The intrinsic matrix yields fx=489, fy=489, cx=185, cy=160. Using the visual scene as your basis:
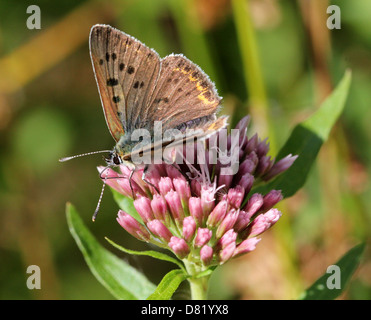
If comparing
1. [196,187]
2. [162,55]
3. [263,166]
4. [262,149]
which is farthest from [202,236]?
[162,55]

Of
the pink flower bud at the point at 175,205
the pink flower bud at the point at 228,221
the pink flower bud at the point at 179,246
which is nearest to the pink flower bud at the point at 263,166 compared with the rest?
the pink flower bud at the point at 228,221

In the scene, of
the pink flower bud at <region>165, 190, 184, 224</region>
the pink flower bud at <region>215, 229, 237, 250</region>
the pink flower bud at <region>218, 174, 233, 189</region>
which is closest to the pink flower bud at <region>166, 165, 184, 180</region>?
the pink flower bud at <region>165, 190, 184, 224</region>

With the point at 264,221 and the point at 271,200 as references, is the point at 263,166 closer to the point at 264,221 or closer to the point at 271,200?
the point at 271,200

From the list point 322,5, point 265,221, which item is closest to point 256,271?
point 265,221

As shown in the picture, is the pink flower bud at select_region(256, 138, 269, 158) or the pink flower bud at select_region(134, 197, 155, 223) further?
the pink flower bud at select_region(256, 138, 269, 158)

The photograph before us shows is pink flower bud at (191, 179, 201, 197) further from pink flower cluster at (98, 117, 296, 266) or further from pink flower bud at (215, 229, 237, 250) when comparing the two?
pink flower bud at (215, 229, 237, 250)
